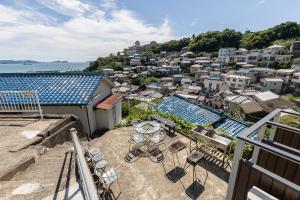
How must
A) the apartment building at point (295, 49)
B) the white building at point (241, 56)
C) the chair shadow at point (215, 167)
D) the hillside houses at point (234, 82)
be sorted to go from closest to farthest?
the chair shadow at point (215, 167)
the hillside houses at point (234, 82)
the apartment building at point (295, 49)
the white building at point (241, 56)

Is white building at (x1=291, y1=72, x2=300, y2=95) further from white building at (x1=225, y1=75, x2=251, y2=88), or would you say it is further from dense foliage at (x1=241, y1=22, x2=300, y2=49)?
dense foliage at (x1=241, y1=22, x2=300, y2=49)

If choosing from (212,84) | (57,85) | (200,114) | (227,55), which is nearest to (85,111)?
(57,85)

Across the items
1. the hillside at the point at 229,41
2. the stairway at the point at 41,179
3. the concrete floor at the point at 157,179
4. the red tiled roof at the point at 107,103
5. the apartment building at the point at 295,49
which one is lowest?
the concrete floor at the point at 157,179

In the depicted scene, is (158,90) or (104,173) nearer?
(104,173)

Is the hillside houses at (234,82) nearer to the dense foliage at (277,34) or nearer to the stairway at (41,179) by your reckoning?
the dense foliage at (277,34)

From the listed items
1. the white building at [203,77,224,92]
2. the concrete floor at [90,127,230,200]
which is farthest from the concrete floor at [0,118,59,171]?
the white building at [203,77,224,92]

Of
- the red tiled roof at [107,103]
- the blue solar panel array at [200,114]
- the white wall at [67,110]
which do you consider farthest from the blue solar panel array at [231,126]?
the white wall at [67,110]

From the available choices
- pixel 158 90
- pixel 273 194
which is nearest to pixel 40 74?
pixel 273 194

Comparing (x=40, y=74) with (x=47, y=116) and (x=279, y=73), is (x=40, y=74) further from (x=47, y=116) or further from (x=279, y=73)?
(x=279, y=73)
